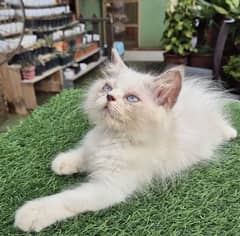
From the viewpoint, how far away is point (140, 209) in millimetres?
646

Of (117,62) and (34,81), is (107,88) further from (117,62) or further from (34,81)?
(34,81)

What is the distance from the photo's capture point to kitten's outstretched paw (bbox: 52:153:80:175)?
2.46 ft

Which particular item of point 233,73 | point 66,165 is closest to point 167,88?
point 66,165

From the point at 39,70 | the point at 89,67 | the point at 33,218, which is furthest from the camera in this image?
the point at 89,67

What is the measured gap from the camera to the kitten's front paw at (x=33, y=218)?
573 millimetres

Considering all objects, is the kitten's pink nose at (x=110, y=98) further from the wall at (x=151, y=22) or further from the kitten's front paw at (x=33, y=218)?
the wall at (x=151, y=22)

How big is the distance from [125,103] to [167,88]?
92 mm

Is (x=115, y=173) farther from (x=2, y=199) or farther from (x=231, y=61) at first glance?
(x=231, y=61)

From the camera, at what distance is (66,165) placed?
2.46 ft

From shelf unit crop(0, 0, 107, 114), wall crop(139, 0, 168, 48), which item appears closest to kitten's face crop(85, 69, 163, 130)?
shelf unit crop(0, 0, 107, 114)

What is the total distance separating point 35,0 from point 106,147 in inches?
72.9

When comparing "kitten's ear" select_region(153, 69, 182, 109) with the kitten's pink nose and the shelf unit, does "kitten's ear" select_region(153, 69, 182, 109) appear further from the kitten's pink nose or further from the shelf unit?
the shelf unit

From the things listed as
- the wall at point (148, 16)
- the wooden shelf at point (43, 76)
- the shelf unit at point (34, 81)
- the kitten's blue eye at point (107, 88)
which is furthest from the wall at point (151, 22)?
the kitten's blue eye at point (107, 88)

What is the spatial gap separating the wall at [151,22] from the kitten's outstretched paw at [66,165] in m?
2.83
